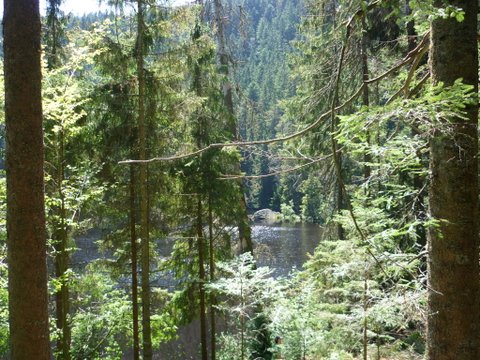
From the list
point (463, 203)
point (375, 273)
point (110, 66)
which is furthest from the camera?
Result: point (110, 66)

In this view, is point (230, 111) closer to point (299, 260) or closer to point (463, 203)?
point (463, 203)

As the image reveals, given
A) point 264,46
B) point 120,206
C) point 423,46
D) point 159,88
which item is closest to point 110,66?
point 159,88

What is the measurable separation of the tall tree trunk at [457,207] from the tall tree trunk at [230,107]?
7.74 m

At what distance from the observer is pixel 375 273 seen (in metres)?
6.48

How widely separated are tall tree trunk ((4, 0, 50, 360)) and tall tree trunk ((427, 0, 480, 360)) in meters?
2.59

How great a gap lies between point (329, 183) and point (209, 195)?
156 inches

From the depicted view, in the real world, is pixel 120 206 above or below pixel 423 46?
below

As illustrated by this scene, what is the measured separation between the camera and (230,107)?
11383 millimetres

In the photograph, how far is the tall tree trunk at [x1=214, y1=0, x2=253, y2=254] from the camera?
10539 millimetres

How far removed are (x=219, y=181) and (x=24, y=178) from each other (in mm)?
6850

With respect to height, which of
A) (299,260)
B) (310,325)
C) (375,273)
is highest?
(375,273)

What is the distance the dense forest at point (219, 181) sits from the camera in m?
2.55

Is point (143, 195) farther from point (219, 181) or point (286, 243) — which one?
point (286, 243)

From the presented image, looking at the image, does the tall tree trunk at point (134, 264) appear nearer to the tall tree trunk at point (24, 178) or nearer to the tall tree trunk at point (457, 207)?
the tall tree trunk at point (24, 178)
